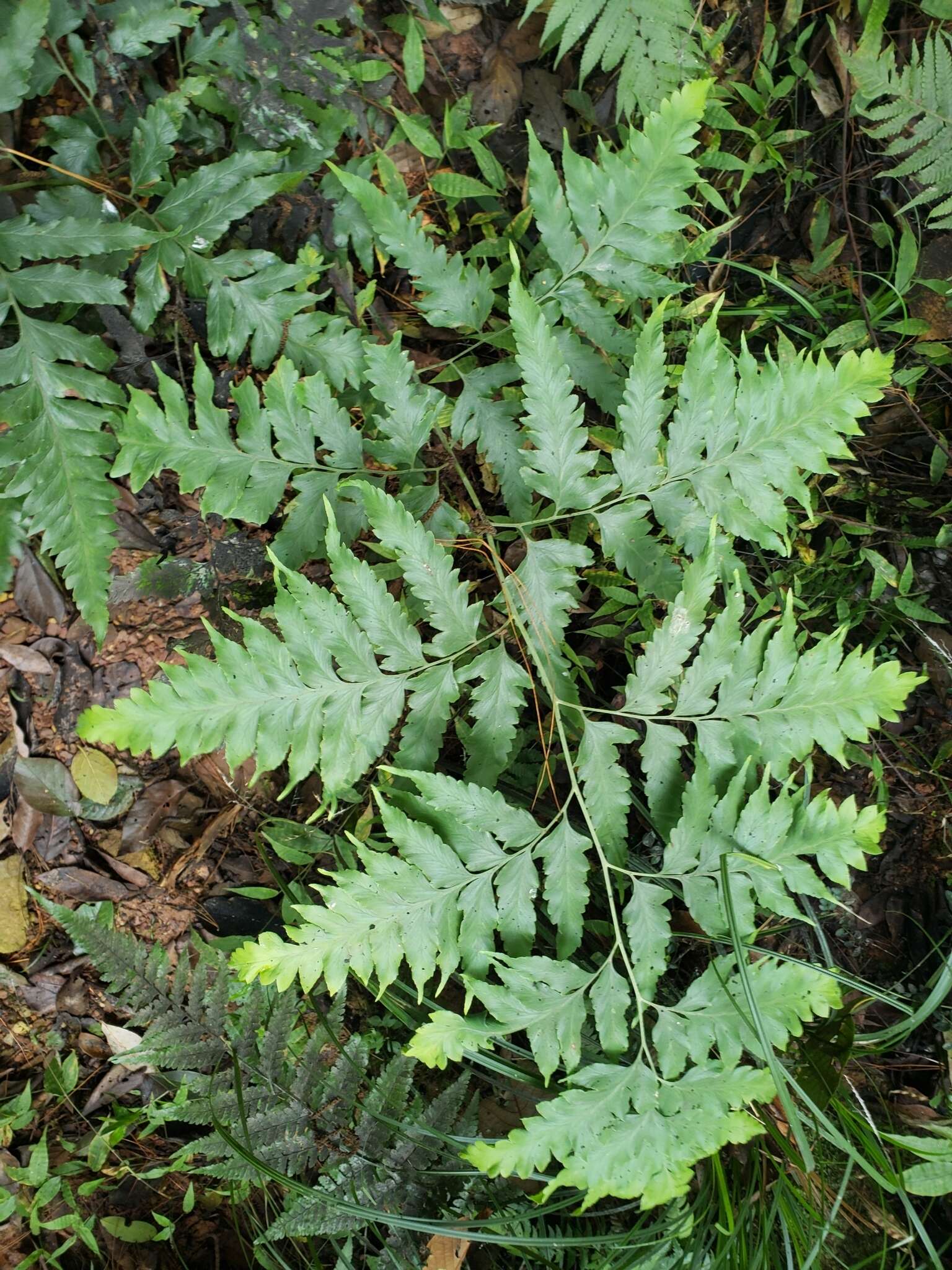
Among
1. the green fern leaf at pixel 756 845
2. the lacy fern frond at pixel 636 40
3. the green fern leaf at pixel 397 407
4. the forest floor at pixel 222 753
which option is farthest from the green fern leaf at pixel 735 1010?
the lacy fern frond at pixel 636 40

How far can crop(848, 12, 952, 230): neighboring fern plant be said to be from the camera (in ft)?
8.57

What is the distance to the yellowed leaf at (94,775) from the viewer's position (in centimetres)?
275

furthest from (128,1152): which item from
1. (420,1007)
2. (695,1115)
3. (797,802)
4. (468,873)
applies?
(797,802)

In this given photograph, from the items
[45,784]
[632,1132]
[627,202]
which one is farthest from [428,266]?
[632,1132]

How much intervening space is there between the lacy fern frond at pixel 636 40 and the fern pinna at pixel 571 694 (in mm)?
532

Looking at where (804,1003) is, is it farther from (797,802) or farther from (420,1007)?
(420,1007)

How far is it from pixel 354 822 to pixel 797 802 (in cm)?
129

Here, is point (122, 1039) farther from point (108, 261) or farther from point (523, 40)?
point (523, 40)

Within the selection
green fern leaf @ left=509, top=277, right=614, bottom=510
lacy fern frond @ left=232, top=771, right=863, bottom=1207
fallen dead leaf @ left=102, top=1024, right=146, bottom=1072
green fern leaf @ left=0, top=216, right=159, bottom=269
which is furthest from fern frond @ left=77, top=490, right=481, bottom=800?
fallen dead leaf @ left=102, top=1024, right=146, bottom=1072

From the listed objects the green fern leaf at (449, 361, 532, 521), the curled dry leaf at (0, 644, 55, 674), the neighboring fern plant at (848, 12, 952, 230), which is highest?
the neighboring fern plant at (848, 12, 952, 230)

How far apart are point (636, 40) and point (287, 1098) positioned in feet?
10.7

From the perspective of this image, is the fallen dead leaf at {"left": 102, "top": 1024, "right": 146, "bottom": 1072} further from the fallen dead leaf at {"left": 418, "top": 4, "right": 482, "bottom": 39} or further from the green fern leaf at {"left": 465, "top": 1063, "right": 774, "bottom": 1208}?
the fallen dead leaf at {"left": 418, "top": 4, "right": 482, "bottom": 39}

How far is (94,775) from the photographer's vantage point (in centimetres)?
275

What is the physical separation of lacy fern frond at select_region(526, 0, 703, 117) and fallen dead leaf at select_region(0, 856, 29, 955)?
9.79 ft
